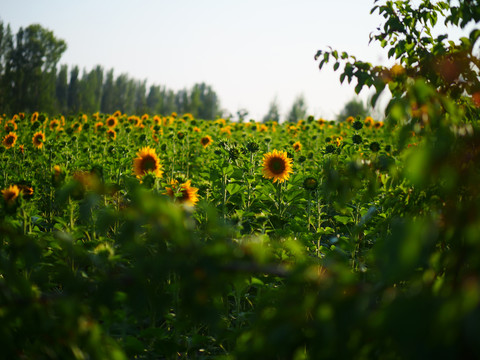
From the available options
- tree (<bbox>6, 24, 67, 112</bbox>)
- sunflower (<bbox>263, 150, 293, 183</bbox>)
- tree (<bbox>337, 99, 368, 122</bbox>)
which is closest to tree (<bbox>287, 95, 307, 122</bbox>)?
tree (<bbox>337, 99, 368, 122</bbox>)

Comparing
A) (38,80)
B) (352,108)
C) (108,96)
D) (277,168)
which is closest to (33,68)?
(38,80)

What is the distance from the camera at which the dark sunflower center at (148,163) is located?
242 centimetres

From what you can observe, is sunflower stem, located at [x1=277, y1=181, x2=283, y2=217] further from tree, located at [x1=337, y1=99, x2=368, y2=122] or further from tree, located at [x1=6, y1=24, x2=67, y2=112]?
tree, located at [x1=6, y1=24, x2=67, y2=112]

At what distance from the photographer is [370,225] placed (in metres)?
2.87

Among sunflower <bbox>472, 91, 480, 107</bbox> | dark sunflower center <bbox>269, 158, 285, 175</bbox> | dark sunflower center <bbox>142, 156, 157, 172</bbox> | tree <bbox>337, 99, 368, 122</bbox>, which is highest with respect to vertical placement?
tree <bbox>337, 99, 368, 122</bbox>

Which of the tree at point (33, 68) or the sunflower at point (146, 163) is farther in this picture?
the tree at point (33, 68)

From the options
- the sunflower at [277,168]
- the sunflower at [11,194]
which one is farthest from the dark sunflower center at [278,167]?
the sunflower at [11,194]

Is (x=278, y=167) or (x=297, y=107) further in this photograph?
(x=297, y=107)

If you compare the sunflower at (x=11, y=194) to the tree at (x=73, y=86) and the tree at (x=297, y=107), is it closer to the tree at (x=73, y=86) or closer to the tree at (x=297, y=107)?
the tree at (x=297, y=107)

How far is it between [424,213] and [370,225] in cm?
150

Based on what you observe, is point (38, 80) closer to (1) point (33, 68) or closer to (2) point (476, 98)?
(1) point (33, 68)

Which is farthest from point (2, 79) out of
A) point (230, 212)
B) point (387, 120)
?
point (387, 120)

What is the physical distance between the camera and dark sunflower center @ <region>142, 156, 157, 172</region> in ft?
7.93

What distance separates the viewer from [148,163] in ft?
8.00
